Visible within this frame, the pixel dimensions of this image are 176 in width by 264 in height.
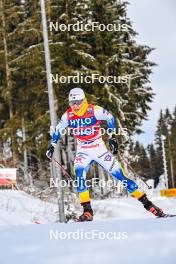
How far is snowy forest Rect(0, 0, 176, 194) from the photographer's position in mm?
19923

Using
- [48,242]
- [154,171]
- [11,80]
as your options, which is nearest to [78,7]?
[11,80]

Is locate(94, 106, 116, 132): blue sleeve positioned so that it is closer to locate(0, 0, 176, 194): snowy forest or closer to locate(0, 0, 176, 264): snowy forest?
locate(0, 0, 176, 264): snowy forest

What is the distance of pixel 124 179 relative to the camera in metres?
6.21

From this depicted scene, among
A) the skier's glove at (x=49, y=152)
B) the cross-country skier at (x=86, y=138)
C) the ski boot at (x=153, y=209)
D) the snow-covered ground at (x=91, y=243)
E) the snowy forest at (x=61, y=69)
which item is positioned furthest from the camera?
the snowy forest at (x=61, y=69)

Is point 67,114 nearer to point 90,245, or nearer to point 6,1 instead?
point 90,245

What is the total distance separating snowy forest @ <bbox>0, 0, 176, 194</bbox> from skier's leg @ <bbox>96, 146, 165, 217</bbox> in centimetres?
1125

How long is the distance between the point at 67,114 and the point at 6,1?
2027 cm

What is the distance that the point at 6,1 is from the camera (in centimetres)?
2530

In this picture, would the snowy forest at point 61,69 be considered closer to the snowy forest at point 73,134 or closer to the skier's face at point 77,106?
the snowy forest at point 73,134

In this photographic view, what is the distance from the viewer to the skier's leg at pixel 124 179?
20.2 ft

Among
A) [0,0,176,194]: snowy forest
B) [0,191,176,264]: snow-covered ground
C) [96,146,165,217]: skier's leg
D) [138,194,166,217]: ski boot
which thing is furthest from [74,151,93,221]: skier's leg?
[0,0,176,194]: snowy forest

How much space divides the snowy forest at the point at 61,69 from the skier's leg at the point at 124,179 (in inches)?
443

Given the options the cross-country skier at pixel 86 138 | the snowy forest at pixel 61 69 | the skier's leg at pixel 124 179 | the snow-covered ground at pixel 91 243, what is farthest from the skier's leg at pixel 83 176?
the snowy forest at pixel 61 69

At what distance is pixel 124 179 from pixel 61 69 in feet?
46.9
